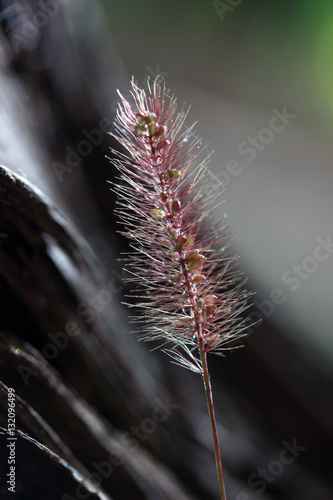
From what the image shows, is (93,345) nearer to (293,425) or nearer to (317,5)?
(293,425)

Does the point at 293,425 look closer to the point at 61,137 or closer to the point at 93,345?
the point at 93,345

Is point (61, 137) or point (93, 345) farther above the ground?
point (61, 137)

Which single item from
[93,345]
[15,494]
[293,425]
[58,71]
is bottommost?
[293,425]

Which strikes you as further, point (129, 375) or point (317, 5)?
point (317, 5)

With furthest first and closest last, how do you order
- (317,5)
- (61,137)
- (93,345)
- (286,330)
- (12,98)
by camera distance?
1. (317,5)
2. (286,330)
3. (61,137)
4. (12,98)
5. (93,345)

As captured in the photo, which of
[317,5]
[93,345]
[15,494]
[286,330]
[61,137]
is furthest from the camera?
[317,5]

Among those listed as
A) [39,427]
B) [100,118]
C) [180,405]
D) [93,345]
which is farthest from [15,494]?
[100,118]
